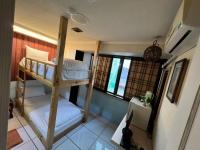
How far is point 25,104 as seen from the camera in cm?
286

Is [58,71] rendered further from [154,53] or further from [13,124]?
[13,124]

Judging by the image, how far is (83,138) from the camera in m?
2.47

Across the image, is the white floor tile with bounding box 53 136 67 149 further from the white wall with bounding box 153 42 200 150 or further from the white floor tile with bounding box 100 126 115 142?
the white wall with bounding box 153 42 200 150

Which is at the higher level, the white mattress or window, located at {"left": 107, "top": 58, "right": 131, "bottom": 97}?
window, located at {"left": 107, "top": 58, "right": 131, "bottom": 97}

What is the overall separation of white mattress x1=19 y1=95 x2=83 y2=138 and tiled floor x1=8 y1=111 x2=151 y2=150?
0.22 metres

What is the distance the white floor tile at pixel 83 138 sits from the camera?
227cm

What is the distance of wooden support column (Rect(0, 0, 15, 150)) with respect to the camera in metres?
0.37

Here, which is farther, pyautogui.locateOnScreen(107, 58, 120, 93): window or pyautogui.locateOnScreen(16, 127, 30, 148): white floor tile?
pyautogui.locateOnScreen(107, 58, 120, 93): window

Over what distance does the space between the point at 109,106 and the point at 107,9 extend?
2.80 m

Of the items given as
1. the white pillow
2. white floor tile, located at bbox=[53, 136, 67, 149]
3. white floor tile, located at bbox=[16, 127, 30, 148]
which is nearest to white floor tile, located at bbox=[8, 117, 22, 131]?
white floor tile, located at bbox=[16, 127, 30, 148]

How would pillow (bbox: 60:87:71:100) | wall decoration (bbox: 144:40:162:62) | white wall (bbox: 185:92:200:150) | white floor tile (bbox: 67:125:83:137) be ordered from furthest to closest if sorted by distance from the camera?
1. pillow (bbox: 60:87:71:100)
2. white floor tile (bbox: 67:125:83:137)
3. wall decoration (bbox: 144:40:162:62)
4. white wall (bbox: 185:92:200:150)

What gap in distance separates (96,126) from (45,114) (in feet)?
4.55

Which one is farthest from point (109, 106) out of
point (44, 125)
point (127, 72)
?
point (44, 125)

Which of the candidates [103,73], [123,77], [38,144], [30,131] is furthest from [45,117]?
[123,77]
